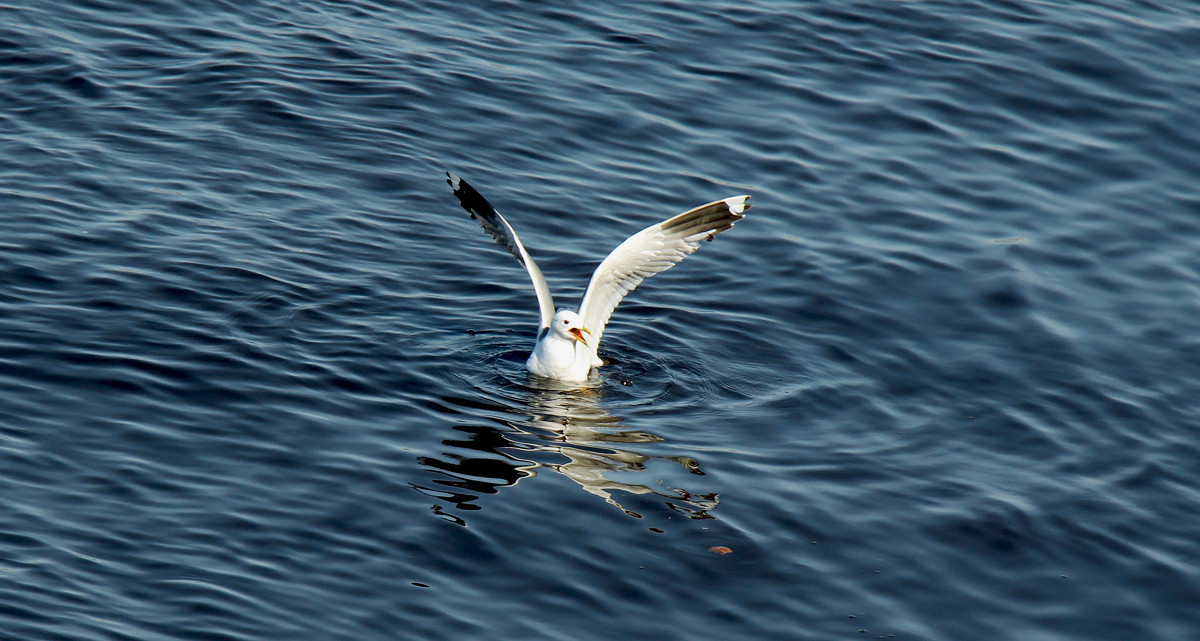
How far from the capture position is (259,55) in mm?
16359

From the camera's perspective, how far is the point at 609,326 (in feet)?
40.9

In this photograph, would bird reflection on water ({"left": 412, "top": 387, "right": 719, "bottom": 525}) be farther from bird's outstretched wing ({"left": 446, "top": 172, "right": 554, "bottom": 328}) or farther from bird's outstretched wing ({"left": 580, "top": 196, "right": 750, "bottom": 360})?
bird's outstretched wing ({"left": 580, "top": 196, "right": 750, "bottom": 360})

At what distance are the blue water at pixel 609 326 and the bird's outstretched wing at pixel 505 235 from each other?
61 centimetres

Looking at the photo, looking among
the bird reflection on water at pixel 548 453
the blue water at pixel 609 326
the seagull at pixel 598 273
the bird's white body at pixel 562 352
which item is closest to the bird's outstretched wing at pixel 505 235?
the seagull at pixel 598 273

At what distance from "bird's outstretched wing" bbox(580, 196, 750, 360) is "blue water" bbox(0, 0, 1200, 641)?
1.73 ft

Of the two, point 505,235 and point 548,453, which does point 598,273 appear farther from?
point 548,453

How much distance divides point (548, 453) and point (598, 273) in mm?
1944

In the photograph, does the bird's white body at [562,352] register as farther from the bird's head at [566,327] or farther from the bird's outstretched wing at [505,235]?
the bird's outstretched wing at [505,235]

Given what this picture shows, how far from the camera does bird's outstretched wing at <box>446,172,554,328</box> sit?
1117cm

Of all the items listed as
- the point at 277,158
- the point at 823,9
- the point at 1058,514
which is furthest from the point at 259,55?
the point at 1058,514

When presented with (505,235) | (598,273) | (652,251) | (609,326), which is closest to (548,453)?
(598,273)

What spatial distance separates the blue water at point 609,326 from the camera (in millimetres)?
8250

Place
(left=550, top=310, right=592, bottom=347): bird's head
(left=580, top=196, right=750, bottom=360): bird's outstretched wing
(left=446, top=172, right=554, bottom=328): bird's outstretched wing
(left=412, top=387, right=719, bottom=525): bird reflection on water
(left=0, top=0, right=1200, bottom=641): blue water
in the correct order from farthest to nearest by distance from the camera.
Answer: (left=580, top=196, right=750, bottom=360): bird's outstretched wing
(left=446, top=172, right=554, bottom=328): bird's outstretched wing
(left=550, top=310, right=592, bottom=347): bird's head
(left=412, top=387, right=719, bottom=525): bird reflection on water
(left=0, top=0, right=1200, bottom=641): blue water

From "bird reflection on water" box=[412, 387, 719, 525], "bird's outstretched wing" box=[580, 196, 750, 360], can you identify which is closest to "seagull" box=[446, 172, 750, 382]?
"bird's outstretched wing" box=[580, 196, 750, 360]
